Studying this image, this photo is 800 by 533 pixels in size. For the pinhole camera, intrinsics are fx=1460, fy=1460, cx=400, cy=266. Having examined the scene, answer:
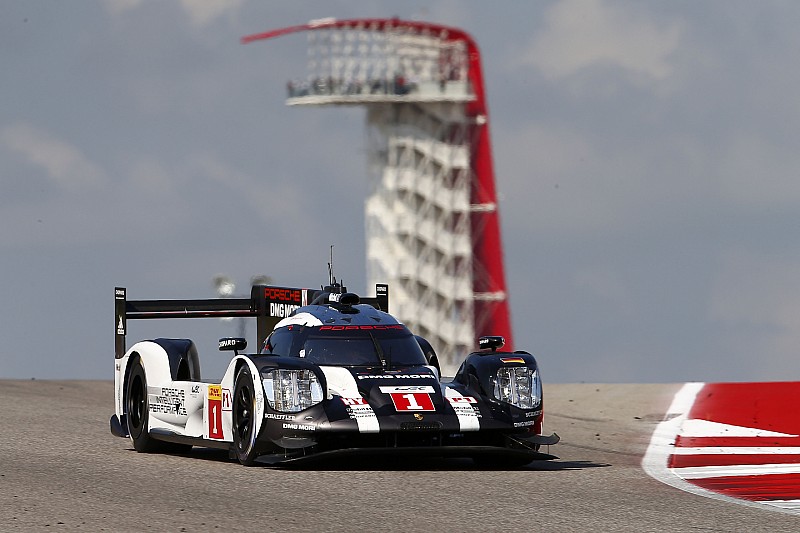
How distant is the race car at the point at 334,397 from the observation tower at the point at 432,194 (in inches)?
1890

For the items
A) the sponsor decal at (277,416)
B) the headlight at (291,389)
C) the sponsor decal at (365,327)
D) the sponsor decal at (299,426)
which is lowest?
the sponsor decal at (299,426)

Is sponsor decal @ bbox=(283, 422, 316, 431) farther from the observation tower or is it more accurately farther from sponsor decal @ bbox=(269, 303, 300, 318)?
the observation tower

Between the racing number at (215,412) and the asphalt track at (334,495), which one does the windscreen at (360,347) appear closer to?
the racing number at (215,412)

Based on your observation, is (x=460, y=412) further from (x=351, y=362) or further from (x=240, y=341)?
(x=240, y=341)

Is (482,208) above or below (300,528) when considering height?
above

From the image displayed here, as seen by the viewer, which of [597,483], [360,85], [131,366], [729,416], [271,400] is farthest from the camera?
[360,85]

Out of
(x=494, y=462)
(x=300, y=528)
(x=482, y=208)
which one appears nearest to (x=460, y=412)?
(x=494, y=462)

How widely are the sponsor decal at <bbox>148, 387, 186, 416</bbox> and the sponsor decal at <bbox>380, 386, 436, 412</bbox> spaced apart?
216 cm

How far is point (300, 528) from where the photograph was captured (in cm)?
786

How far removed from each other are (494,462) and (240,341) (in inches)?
95.4

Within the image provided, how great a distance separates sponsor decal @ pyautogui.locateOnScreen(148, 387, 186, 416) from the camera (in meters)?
12.6

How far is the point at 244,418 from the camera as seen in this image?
37.8 feet

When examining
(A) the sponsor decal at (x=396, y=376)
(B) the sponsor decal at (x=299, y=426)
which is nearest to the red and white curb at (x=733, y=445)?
(A) the sponsor decal at (x=396, y=376)

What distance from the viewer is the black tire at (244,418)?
36.8 ft
